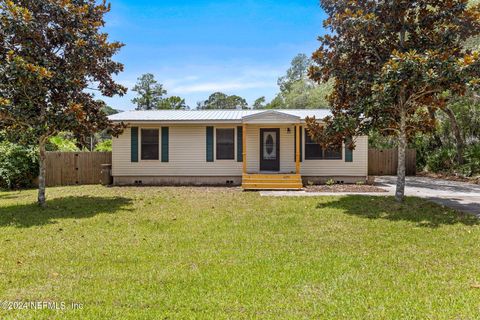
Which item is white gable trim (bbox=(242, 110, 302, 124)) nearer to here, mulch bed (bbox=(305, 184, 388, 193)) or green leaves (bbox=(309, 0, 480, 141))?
mulch bed (bbox=(305, 184, 388, 193))

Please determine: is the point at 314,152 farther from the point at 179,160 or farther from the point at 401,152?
the point at 179,160

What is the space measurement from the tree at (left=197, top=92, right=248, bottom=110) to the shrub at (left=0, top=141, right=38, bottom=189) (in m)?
48.7

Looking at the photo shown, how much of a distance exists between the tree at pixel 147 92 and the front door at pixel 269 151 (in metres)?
36.5

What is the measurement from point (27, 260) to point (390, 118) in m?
8.79

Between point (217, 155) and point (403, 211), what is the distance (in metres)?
8.09

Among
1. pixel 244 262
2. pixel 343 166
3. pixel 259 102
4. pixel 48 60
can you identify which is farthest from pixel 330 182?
pixel 259 102

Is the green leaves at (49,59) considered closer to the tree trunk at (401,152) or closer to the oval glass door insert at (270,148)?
the oval glass door insert at (270,148)

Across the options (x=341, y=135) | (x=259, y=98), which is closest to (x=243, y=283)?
(x=341, y=135)

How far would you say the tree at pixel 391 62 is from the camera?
7367 millimetres

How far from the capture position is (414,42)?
28.2ft

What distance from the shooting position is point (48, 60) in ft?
27.8

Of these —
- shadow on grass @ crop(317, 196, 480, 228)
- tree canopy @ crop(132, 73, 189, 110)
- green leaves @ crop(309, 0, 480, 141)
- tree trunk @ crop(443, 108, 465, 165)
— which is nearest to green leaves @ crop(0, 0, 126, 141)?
green leaves @ crop(309, 0, 480, 141)

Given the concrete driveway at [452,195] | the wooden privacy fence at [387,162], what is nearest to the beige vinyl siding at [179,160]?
the concrete driveway at [452,195]

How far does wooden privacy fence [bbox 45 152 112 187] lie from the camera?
47.2ft
